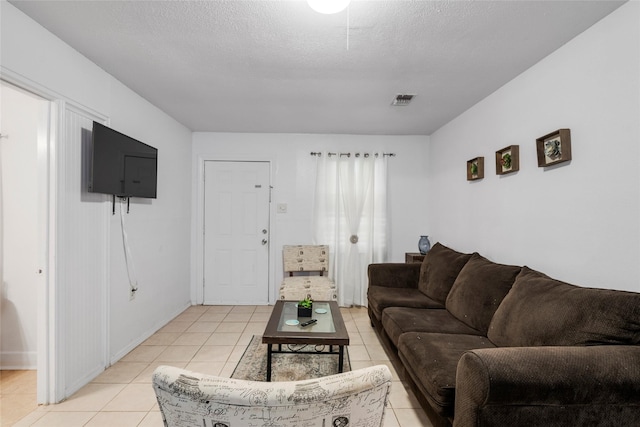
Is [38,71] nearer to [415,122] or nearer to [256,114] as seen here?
[256,114]

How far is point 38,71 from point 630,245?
358cm

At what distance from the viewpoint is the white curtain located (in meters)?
4.43

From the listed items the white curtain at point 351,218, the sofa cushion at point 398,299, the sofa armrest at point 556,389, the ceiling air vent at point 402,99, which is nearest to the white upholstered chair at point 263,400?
the sofa armrest at point 556,389

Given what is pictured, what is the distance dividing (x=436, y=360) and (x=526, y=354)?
1.82 feet

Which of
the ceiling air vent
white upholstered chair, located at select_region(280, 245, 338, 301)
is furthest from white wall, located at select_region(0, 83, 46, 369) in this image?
the ceiling air vent

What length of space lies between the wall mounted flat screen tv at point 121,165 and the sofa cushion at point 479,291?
9.66 ft

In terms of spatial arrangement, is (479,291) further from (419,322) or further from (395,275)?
(395,275)

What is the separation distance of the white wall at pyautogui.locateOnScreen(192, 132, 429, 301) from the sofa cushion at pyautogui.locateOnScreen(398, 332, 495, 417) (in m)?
2.45

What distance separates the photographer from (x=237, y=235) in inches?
177

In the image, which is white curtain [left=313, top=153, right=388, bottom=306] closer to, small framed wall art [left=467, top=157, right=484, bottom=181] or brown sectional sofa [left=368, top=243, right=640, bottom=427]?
small framed wall art [left=467, top=157, right=484, bottom=181]

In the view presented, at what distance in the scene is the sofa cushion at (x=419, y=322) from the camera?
2.32 meters

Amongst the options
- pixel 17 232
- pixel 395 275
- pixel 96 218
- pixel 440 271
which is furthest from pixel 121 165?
pixel 440 271

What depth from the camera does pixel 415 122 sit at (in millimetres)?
3910

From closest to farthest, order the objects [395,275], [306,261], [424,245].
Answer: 1. [395,275]
2. [424,245]
3. [306,261]
